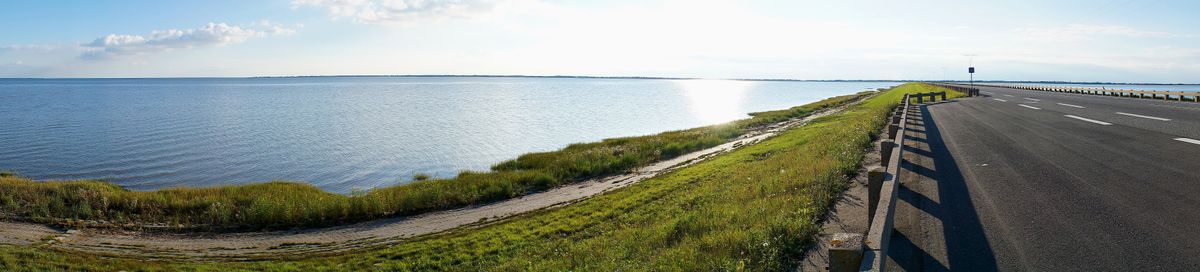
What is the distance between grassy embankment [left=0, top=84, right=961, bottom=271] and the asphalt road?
1425 mm

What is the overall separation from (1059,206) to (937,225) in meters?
1.84

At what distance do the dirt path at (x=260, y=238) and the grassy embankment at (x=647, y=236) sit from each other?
1.22 metres

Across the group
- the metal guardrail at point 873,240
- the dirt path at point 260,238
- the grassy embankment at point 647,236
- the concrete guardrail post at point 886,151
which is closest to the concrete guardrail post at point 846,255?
the metal guardrail at point 873,240

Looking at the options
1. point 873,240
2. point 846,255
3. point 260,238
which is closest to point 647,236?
point 873,240

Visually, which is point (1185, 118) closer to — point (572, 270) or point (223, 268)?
point (572, 270)

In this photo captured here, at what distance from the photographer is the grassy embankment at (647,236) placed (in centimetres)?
809

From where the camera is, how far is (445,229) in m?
18.5

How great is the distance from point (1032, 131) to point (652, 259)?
48.6 ft

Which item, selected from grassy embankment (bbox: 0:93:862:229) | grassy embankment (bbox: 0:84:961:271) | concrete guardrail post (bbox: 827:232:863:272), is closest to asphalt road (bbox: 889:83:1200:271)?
grassy embankment (bbox: 0:84:961:271)

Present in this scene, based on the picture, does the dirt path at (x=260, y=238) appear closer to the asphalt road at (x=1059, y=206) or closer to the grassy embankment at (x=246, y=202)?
the grassy embankment at (x=246, y=202)

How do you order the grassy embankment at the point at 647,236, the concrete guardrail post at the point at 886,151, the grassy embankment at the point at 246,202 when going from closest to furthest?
the grassy embankment at the point at 647,236
the concrete guardrail post at the point at 886,151
the grassy embankment at the point at 246,202

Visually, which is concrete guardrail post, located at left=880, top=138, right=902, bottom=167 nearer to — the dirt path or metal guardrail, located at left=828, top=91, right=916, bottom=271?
metal guardrail, located at left=828, top=91, right=916, bottom=271

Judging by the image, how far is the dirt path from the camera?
16.8 metres

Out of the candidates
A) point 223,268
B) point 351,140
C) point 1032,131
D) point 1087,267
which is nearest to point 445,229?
point 223,268
